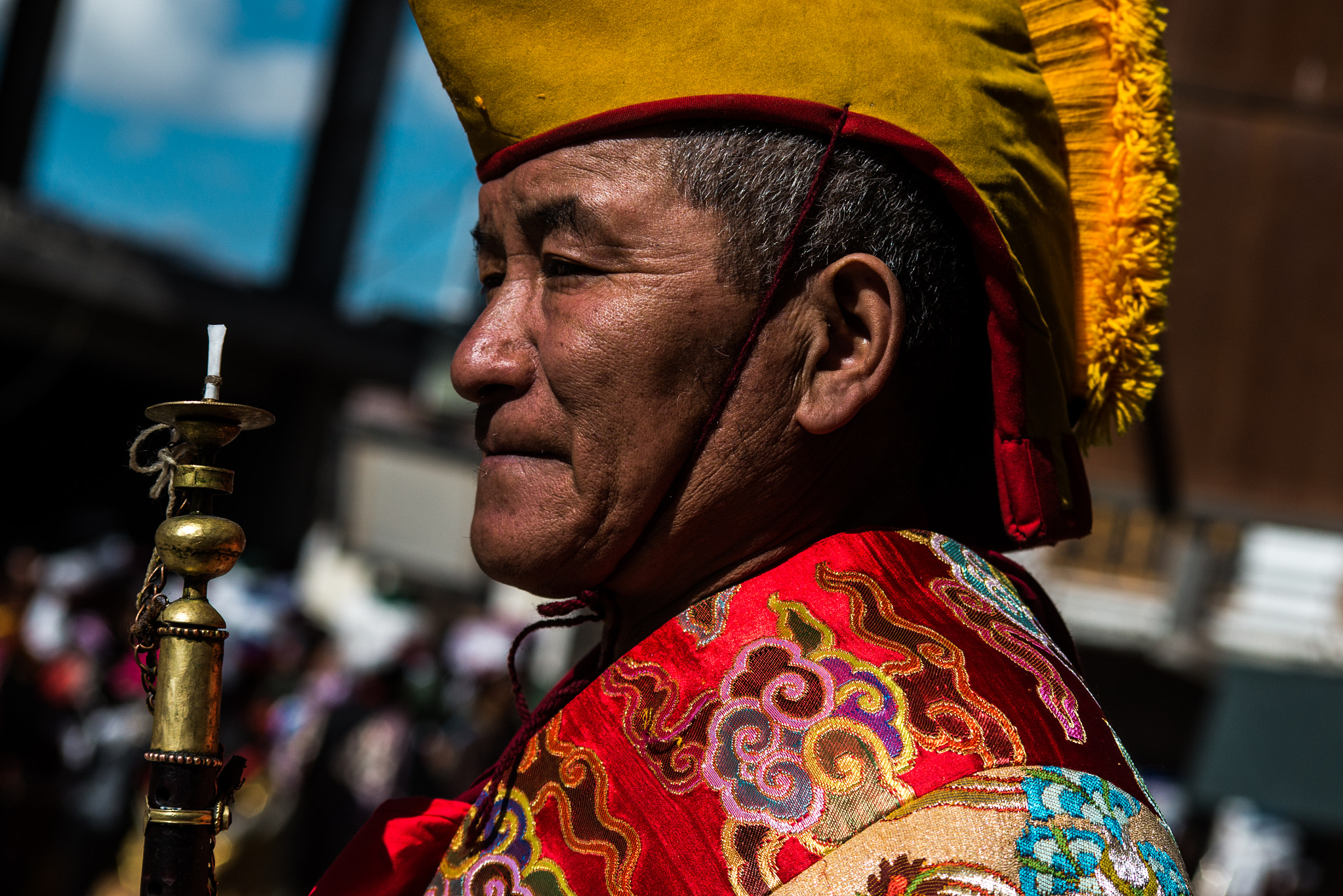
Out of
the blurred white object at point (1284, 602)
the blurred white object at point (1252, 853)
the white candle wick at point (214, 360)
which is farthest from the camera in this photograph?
the blurred white object at point (1252, 853)

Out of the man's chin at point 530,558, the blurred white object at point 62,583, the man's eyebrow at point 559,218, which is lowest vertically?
the blurred white object at point 62,583

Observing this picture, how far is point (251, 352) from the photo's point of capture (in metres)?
11.0

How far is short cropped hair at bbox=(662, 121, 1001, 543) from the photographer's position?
143 centimetres

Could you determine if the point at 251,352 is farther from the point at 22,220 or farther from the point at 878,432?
the point at 878,432

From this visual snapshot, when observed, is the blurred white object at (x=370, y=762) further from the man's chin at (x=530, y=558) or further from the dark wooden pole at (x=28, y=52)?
the man's chin at (x=530, y=558)

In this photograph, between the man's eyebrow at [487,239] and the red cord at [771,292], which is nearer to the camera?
the red cord at [771,292]

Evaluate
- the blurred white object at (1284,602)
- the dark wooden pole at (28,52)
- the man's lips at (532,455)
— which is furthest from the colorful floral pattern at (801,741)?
the dark wooden pole at (28,52)

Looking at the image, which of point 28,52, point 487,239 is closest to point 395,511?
point 28,52

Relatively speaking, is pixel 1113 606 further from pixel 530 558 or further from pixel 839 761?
pixel 839 761

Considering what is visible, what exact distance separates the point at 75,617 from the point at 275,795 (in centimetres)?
201

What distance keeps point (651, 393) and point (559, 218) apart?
233 mm

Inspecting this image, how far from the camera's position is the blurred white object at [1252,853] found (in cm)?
1155

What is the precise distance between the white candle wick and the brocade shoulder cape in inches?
20.6

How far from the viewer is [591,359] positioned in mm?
1422
